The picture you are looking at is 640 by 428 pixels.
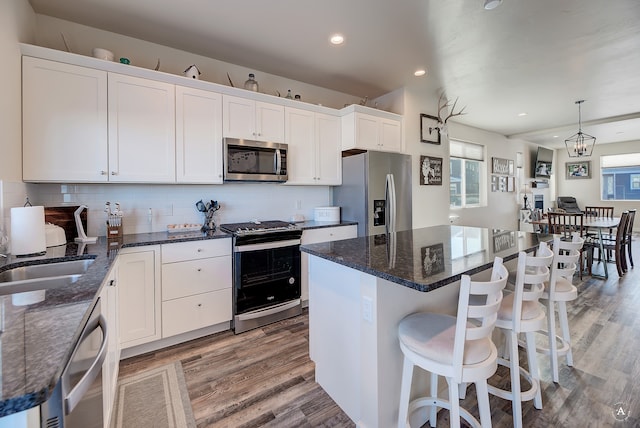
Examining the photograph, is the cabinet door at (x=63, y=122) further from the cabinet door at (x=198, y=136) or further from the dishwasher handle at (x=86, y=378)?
the dishwasher handle at (x=86, y=378)

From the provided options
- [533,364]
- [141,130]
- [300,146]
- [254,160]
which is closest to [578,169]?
[300,146]

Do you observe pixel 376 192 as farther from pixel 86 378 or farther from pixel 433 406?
pixel 86 378

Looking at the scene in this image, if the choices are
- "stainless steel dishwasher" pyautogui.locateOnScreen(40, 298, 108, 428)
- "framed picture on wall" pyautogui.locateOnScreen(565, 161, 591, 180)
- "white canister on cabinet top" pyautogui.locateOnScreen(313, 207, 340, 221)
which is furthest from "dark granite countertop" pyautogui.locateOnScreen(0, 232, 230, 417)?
"framed picture on wall" pyautogui.locateOnScreen(565, 161, 591, 180)

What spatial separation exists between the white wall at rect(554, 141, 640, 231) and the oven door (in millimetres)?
10853

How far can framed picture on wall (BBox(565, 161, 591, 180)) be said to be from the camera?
29.9 ft

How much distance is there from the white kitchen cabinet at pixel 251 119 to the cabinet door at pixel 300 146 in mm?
130

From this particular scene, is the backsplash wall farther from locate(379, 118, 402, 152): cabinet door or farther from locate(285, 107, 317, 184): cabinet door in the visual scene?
locate(379, 118, 402, 152): cabinet door

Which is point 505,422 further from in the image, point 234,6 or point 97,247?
point 234,6

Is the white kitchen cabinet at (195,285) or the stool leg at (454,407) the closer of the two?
the stool leg at (454,407)

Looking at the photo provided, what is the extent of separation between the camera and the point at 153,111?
253 centimetres

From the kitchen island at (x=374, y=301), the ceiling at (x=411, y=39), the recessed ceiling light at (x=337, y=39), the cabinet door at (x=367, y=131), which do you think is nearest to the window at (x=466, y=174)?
the ceiling at (x=411, y=39)

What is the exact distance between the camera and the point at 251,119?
3.05m

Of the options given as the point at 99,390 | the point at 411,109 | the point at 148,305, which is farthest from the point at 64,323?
the point at 411,109

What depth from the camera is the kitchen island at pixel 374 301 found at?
1.36 metres
